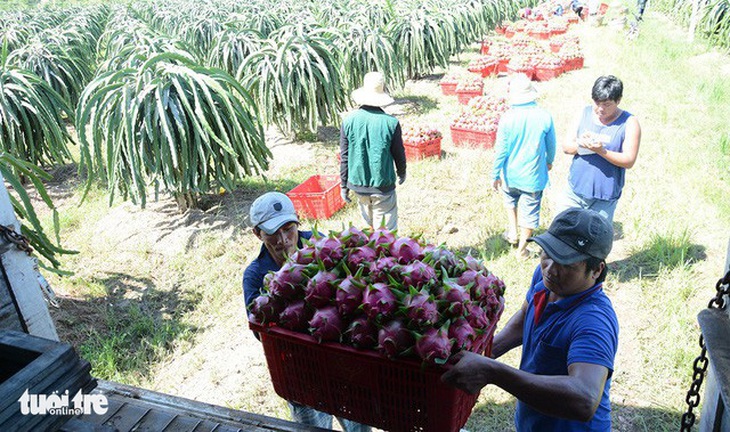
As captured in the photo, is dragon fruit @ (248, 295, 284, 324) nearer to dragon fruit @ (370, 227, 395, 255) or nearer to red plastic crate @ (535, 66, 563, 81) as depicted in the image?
dragon fruit @ (370, 227, 395, 255)

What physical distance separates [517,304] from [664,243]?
184cm

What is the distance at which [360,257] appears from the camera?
5.57 ft

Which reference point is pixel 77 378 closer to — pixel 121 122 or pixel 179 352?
pixel 179 352

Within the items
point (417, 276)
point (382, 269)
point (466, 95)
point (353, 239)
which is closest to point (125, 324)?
point (353, 239)

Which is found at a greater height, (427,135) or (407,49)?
(407,49)

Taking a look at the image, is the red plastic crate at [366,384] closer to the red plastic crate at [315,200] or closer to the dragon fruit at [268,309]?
the dragon fruit at [268,309]

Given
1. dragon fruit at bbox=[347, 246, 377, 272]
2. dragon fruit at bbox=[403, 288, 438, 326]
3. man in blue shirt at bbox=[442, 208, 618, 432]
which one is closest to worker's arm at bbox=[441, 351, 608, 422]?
man in blue shirt at bbox=[442, 208, 618, 432]

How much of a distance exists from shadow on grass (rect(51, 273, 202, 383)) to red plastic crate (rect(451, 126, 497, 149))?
4.82 meters

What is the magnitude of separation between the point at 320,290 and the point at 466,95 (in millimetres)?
9529

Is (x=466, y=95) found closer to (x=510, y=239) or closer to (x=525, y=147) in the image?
(x=510, y=239)

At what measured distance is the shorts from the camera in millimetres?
4527

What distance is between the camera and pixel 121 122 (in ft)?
17.7

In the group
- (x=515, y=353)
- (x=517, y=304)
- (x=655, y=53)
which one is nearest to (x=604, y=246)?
(x=515, y=353)

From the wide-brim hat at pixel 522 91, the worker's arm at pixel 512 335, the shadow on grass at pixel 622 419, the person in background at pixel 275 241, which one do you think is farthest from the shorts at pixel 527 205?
the person in background at pixel 275 241
